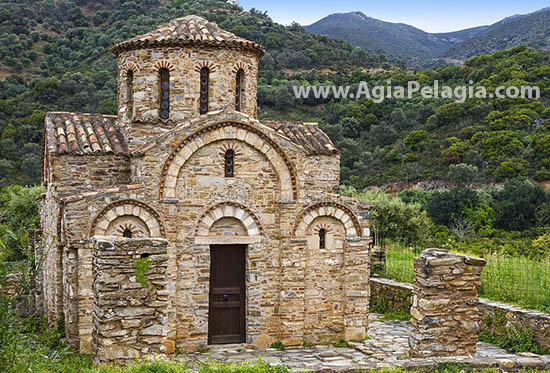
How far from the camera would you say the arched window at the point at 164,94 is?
40.2 feet

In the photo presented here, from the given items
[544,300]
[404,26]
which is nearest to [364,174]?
[544,300]

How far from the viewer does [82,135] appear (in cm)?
1209

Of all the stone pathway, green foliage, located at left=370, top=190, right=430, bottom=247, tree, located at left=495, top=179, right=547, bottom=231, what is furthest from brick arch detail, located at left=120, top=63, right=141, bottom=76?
tree, located at left=495, top=179, right=547, bottom=231

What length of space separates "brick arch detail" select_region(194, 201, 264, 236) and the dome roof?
→ 3.88m

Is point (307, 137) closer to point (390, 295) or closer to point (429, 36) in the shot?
point (390, 295)

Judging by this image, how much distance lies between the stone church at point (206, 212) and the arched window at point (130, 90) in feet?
0.27

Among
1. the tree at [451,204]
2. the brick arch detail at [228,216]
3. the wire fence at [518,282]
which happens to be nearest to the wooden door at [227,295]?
the brick arch detail at [228,216]

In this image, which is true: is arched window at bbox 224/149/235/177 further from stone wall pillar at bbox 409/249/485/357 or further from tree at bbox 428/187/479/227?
tree at bbox 428/187/479/227

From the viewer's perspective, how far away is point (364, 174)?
118 feet

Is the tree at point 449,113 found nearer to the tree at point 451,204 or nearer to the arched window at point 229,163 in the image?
the tree at point 451,204

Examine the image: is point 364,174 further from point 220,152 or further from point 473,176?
point 220,152

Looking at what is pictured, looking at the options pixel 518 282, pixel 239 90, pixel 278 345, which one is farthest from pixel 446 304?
pixel 239 90

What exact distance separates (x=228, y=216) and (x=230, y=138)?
5.38 feet

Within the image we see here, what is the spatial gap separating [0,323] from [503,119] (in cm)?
3378
